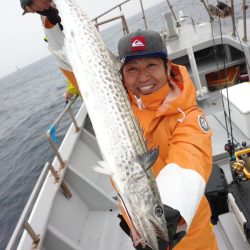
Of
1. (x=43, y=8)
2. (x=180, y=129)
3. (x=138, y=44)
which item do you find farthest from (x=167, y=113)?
(x=43, y=8)

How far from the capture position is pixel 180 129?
2039 mm

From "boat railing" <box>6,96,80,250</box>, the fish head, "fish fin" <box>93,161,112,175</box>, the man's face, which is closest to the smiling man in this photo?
the man's face

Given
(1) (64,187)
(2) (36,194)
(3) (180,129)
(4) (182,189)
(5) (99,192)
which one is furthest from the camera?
(5) (99,192)

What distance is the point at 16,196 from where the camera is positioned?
12.2 metres

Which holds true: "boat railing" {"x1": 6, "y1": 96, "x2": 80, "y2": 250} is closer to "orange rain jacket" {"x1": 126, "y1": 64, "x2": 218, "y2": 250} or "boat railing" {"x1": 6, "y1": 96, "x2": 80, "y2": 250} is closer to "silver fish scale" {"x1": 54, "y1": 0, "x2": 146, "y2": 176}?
"orange rain jacket" {"x1": 126, "y1": 64, "x2": 218, "y2": 250}

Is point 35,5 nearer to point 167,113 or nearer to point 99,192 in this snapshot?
point 167,113

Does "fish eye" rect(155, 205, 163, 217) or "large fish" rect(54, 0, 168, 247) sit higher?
"large fish" rect(54, 0, 168, 247)

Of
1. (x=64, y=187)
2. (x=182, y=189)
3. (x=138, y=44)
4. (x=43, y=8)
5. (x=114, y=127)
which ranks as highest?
(x=43, y=8)

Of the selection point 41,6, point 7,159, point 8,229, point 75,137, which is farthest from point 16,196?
point 41,6

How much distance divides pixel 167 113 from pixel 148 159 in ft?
2.10

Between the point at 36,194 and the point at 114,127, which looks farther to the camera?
the point at 36,194

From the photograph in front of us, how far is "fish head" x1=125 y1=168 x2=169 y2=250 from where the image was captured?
151 centimetres

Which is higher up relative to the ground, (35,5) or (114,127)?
(35,5)

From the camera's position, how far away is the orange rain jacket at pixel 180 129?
1.92 meters
